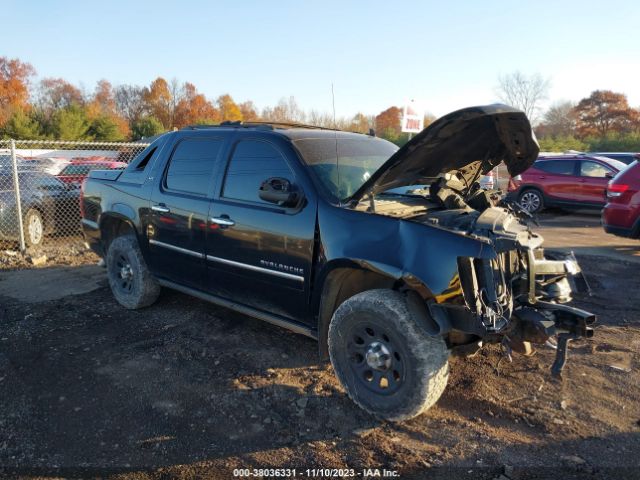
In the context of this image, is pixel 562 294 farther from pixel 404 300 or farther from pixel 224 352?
pixel 224 352

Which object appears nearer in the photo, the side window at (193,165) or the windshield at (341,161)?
the windshield at (341,161)

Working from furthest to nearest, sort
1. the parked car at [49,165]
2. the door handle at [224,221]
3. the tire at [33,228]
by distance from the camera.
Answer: the parked car at [49,165] < the tire at [33,228] < the door handle at [224,221]

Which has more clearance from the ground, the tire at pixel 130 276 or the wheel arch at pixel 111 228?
the wheel arch at pixel 111 228

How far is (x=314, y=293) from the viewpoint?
3.62m

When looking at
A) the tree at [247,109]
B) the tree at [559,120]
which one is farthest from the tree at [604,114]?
the tree at [247,109]

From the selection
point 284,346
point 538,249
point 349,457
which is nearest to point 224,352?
point 284,346

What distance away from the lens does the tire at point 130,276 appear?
5.24 meters

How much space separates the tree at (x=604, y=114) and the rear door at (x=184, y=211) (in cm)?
5272

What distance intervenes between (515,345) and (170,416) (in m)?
2.32

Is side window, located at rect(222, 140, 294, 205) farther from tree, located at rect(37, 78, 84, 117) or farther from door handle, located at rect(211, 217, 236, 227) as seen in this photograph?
tree, located at rect(37, 78, 84, 117)

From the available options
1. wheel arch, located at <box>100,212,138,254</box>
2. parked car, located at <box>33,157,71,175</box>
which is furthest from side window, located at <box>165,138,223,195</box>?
parked car, located at <box>33,157,71,175</box>

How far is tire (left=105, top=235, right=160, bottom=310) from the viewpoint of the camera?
524cm

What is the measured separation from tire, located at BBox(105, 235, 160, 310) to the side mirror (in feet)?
7.16

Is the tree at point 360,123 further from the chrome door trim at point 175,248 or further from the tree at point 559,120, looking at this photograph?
the tree at point 559,120
